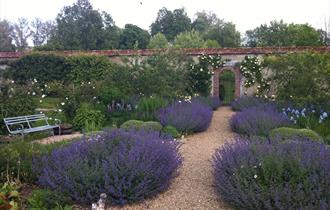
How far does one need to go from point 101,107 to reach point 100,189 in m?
7.23

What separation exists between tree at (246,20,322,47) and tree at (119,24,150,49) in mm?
11058

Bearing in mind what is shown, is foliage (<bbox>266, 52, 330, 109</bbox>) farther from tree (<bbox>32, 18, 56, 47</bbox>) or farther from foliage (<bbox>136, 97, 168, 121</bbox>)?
tree (<bbox>32, 18, 56, 47</bbox>)

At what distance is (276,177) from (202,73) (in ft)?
47.7

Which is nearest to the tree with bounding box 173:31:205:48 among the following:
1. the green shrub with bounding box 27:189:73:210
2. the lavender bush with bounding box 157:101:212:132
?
the lavender bush with bounding box 157:101:212:132

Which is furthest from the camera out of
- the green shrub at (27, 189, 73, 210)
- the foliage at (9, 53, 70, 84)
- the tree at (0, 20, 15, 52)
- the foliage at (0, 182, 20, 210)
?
the tree at (0, 20, 15, 52)

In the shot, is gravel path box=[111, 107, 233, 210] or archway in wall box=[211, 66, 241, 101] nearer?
gravel path box=[111, 107, 233, 210]

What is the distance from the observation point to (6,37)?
4306 cm

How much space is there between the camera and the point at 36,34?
4675 cm

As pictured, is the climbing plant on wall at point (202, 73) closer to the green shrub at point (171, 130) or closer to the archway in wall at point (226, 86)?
the archway in wall at point (226, 86)

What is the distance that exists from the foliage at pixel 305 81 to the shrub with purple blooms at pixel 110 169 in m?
7.08

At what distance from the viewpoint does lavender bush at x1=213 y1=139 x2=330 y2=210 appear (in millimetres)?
3844

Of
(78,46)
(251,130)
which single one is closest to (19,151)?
(251,130)

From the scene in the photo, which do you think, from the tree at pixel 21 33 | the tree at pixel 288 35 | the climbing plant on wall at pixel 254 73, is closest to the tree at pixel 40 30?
the tree at pixel 21 33

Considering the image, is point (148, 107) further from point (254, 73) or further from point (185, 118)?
point (254, 73)
